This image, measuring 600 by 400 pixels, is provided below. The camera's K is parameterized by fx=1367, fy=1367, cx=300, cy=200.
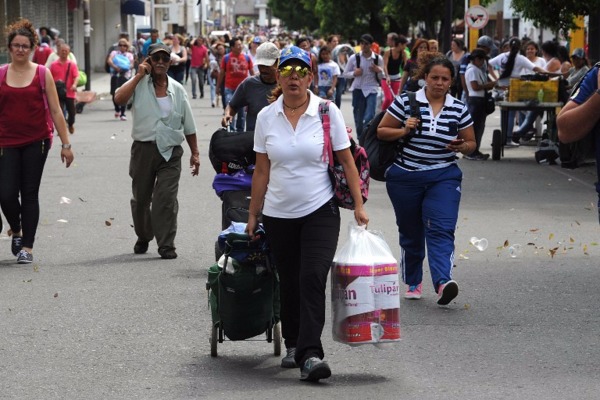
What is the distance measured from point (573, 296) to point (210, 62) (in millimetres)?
30267

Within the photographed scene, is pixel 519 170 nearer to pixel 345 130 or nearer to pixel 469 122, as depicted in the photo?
pixel 469 122

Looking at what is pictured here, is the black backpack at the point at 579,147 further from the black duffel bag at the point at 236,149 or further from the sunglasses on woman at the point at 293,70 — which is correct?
the black duffel bag at the point at 236,149

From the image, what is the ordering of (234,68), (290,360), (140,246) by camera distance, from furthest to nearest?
(234,68) < (140,246) < (290,360)

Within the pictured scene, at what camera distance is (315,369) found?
257 inches

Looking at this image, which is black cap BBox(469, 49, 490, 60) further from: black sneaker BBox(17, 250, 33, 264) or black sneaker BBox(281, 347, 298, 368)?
black sneaker BBox(281, 347, 298, 368)

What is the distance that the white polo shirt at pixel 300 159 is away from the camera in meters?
6.71

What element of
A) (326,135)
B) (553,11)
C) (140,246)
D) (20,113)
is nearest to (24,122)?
(20,113)

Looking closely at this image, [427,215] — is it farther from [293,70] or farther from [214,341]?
[293,70]

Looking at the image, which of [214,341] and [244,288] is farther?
[214,341]

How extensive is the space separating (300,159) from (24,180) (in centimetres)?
457

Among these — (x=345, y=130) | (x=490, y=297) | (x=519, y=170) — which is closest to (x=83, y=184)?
(x=519, y=170)

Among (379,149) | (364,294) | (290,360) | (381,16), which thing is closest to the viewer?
(364,294)

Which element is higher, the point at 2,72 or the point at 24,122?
the point at 2,72

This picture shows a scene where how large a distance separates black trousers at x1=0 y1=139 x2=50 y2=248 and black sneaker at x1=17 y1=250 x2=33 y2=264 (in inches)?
2.6
